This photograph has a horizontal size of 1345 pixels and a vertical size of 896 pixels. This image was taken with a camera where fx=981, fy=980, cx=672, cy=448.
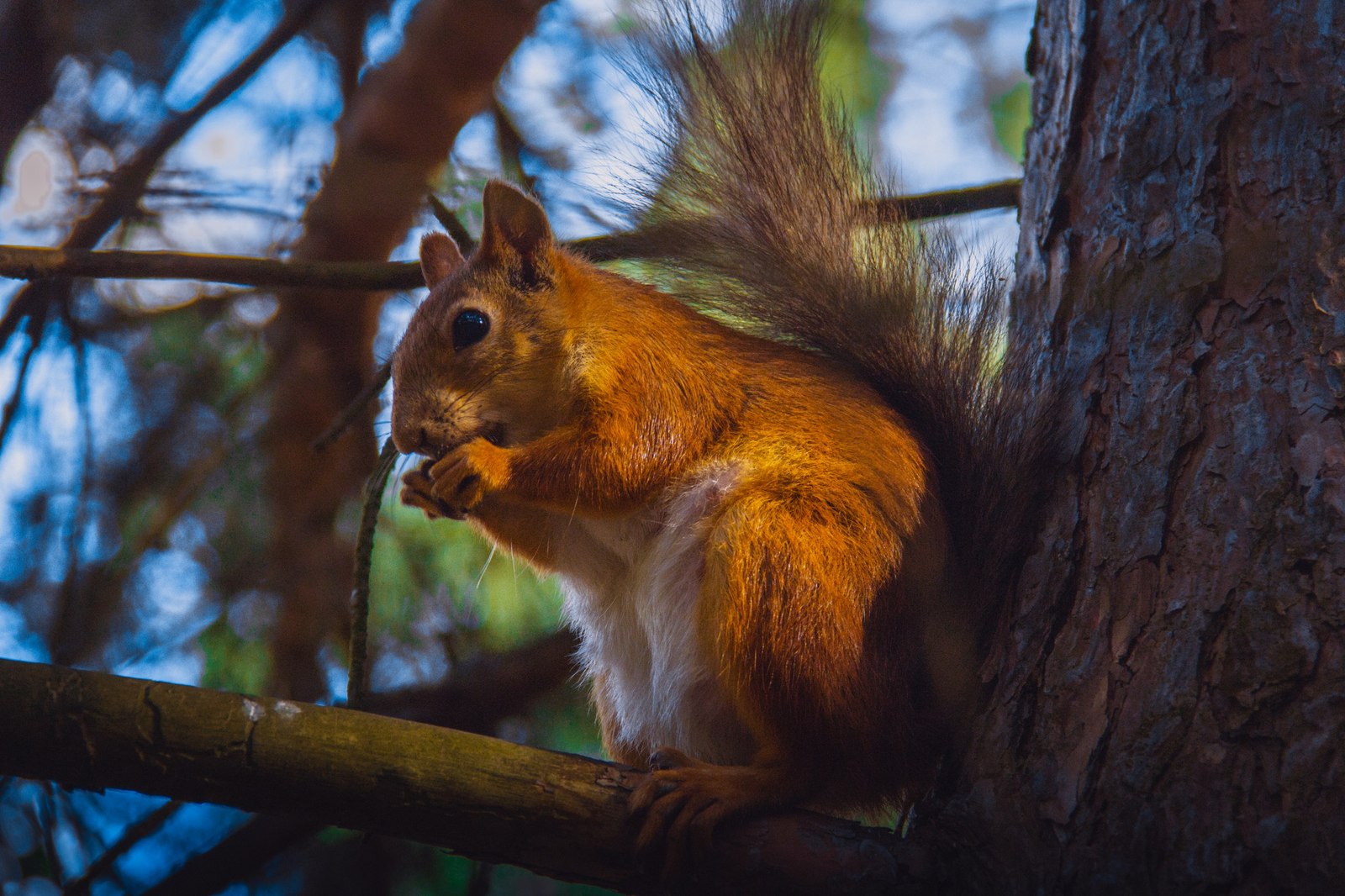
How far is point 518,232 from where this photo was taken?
1967 millimetres

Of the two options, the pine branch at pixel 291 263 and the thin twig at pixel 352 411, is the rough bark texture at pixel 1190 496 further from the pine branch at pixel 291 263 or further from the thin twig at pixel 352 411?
the thin twig at pixel 352 411

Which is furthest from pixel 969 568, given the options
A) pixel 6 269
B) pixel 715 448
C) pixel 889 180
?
pixel 6 269

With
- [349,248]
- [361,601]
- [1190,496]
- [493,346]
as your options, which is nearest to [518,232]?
[493,346]

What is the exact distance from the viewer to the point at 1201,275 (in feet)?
4.81

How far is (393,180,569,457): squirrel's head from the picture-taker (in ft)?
5.90

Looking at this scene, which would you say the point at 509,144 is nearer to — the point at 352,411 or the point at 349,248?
the point at 349,248

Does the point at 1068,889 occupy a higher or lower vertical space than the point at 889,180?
lower

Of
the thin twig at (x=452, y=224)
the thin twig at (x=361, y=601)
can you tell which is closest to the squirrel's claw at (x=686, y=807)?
the thin twig at (x=361, y=601)

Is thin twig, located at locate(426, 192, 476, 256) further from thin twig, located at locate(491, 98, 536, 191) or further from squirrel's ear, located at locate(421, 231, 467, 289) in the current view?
thin twig, located at locate(491, 98, 536, 191)

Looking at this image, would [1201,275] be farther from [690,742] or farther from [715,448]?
[690,742]

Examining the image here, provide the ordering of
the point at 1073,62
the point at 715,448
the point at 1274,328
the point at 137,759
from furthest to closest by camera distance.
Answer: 1. the point at 1073,62
2. the point at 715,448
3. the point at 1274,328
4. the point at 137,759

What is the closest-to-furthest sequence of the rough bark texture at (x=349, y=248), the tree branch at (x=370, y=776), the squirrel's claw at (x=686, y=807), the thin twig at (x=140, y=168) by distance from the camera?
the tree branch at (x=370, y=776)
the squirrel's claw at (x=686, y=807)
the thin twig at (x=140, y=168)
the rough bark texture at (x=349, y=248)

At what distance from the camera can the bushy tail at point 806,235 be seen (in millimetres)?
1778

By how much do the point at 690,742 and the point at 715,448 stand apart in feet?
1.66
